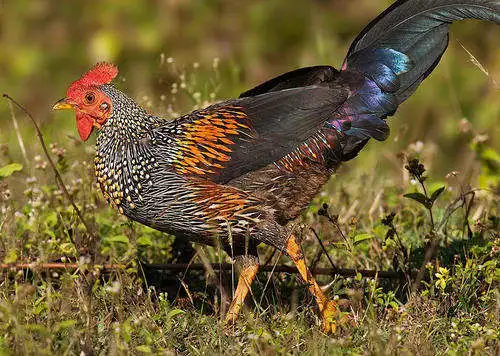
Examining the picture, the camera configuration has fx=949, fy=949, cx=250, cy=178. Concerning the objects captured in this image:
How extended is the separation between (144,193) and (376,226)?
67.1 inches

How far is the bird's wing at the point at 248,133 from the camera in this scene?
4.74 meters

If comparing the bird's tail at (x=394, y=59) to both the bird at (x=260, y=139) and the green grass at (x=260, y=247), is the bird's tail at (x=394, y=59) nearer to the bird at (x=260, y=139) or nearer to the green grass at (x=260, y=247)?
the bird at (x=260, y=139)

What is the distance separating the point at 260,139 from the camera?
482 centimetres

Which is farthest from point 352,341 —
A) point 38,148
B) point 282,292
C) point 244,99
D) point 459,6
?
point 38,148

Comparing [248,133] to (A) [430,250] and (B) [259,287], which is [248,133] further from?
(A) [430,250]

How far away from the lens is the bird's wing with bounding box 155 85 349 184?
15.5 feet

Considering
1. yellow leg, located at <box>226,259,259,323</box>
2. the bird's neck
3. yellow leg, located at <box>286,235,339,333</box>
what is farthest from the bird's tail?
the bird's neck

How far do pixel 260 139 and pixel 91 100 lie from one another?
0.90 metres

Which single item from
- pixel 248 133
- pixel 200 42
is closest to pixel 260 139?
pixel 248 133

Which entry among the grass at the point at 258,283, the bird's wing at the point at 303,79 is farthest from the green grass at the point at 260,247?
the bird's wing at the point at 303,79

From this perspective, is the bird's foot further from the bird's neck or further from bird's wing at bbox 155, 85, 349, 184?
the bird's neck

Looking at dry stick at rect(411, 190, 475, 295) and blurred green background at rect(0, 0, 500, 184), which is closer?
dry stick at rect(411, 190, 475, 295)

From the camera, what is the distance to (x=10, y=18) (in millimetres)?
10203

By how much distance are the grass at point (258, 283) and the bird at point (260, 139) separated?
19 centimetres
